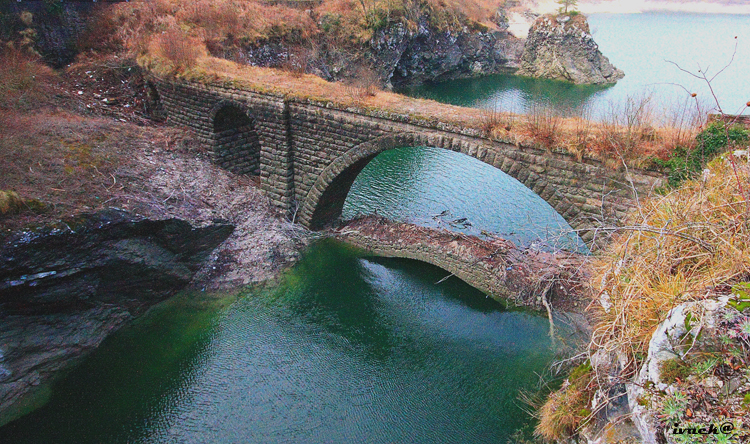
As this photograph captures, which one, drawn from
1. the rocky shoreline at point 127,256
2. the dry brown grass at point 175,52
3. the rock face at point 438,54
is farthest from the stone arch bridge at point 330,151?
the rock face at point 438,54

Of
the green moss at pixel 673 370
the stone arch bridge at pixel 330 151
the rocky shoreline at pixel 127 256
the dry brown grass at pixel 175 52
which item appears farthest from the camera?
the dry brown grass at pixel 175 52

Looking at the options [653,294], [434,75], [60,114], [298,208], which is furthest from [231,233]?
[434,75]

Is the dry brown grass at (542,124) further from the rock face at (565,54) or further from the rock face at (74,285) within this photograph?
the rock face at (565,54)

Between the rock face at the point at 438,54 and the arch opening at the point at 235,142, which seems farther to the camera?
the rock face at the point at 438,54

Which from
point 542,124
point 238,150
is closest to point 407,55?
point 238,150

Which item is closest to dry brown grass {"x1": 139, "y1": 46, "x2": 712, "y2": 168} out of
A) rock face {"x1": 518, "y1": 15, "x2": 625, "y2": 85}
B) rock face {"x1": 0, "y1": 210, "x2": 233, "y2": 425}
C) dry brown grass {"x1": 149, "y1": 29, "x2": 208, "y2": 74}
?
dry brown grass {"x1": 149, "y1": 29, "x2": 208, "y2": 74}
